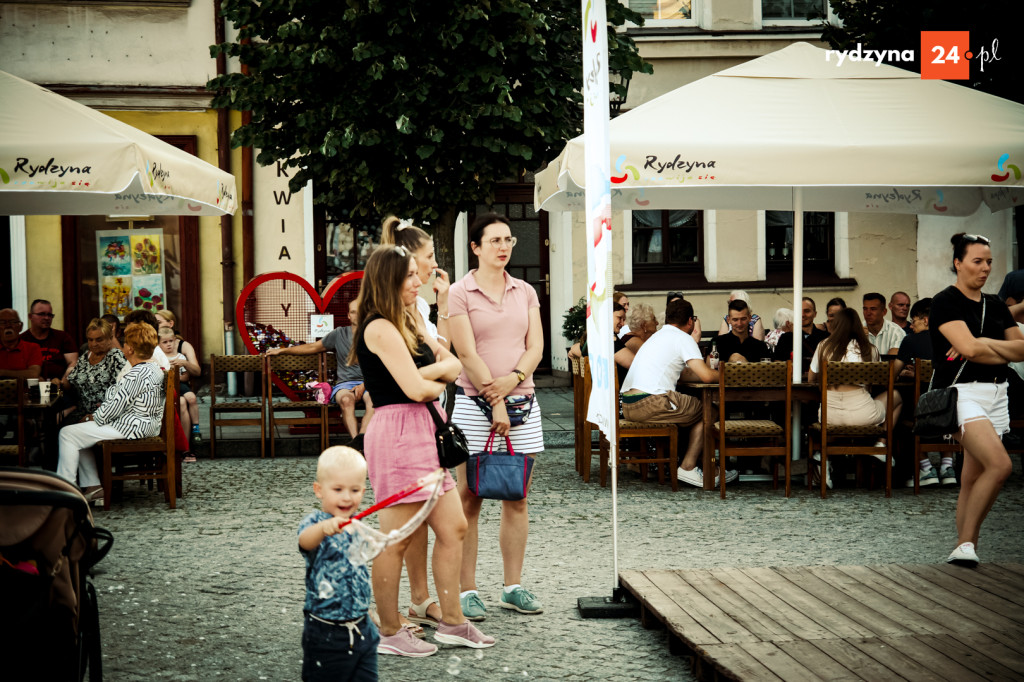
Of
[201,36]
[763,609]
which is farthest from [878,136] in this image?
[201,36]

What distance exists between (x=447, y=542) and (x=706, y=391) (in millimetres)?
4716

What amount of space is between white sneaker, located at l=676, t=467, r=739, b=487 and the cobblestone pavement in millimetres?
153

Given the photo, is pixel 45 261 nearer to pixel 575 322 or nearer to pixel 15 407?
pixel 575 322

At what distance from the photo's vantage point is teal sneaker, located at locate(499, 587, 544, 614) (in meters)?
5.98

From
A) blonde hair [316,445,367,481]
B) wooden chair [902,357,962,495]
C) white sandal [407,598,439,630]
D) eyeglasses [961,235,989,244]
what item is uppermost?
eyeglasses [961,235,989,244]

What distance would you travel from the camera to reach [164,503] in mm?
9414

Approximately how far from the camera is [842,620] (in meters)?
5.16

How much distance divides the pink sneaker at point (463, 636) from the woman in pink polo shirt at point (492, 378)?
1.26ft

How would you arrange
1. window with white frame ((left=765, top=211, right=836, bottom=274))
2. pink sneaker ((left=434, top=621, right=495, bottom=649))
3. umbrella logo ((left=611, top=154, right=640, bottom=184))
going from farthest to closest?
window with white frame ((left=765, top=211, right=836, bottom=274)) < umbrella logo ((left=611, top=154, right=640, bottom=184)) < pink sneaker ((left=434, top=621, right=495, bottom=649))

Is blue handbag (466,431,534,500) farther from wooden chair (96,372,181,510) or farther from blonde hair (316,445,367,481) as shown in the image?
wooden chair (96,372,181,510)

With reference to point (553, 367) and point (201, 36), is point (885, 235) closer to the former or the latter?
point (553, 367)

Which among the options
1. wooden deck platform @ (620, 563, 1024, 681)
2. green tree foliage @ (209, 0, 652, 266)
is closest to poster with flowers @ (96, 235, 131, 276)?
green tree foliage @ (209, 0, 652, 266)

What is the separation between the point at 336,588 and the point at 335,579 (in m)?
0.03

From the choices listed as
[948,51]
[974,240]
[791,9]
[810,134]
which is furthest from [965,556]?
[791,9]
